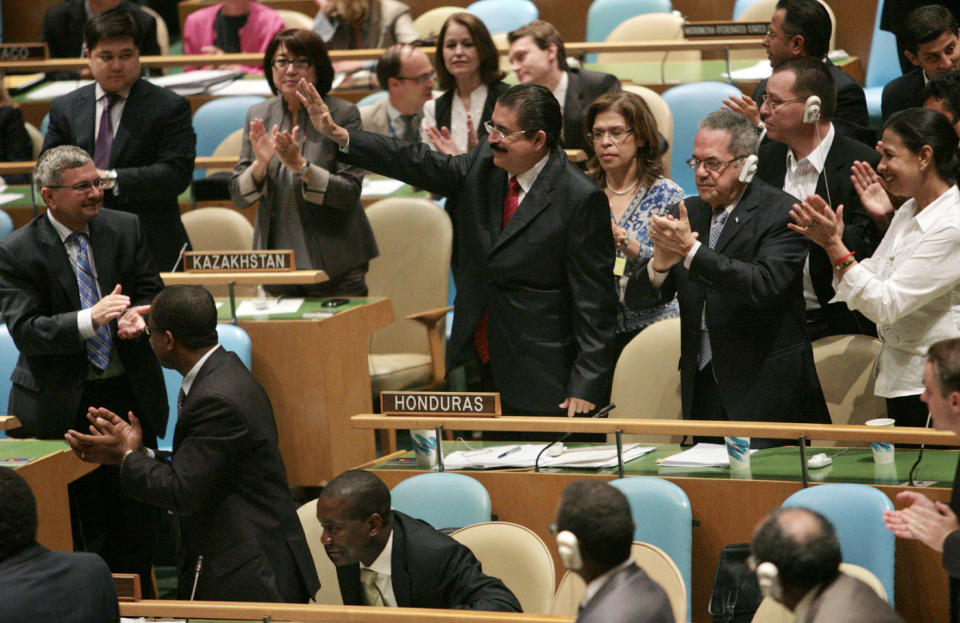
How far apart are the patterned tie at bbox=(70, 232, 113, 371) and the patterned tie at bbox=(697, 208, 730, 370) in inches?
70.2

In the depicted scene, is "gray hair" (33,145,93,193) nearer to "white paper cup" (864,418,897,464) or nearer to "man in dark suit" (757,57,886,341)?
"man in dark suit" (757,57,886,341)

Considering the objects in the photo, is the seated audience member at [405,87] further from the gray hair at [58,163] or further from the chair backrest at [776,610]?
the chair backrest at [776,610]

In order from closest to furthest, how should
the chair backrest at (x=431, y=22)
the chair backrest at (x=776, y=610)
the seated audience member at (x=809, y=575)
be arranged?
1. the seated audience member at (x=809, y=575)
2. the chair backrest at (x=776, y=610)
3. the chair backrest at (x=431, y=22)

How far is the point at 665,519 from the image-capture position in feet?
11.0

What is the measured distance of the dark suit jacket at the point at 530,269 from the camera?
3934 millimetres

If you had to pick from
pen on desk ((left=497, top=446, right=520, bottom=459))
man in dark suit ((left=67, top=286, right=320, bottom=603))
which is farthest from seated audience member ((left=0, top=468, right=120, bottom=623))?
pen on desk ((left=497, top=446, right=520, bottom=459))

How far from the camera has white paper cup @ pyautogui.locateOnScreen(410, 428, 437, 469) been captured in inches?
150

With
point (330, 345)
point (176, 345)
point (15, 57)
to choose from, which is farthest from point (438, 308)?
point (15, 57)

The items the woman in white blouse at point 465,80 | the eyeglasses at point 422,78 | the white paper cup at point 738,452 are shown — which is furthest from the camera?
the eyeglasses at point 422,78

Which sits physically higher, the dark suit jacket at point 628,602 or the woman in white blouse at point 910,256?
the woman in white blouse at point 910,256

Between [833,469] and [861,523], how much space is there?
1.03 feet

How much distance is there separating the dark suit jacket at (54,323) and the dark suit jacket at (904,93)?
103 inches

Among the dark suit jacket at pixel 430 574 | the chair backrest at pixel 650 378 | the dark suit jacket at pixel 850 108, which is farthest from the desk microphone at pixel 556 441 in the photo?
the dark suit jacket at pixel 850 108

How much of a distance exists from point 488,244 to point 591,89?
5.09ft
